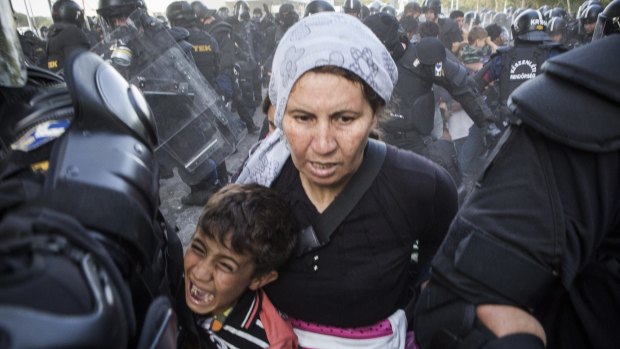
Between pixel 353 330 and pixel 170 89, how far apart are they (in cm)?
304

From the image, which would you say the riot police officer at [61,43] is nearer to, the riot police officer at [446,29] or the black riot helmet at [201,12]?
the black riot helmet at [201,12]

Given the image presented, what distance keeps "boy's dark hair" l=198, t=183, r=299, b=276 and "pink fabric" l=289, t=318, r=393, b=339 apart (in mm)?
216

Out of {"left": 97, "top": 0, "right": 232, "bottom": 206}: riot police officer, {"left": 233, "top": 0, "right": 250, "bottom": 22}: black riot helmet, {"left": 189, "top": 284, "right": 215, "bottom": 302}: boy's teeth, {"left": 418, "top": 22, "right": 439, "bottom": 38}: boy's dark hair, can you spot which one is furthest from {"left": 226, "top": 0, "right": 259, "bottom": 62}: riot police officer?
{"left": 189, "top": 284, "right": 215, "bottom": 302}: boy's teeth

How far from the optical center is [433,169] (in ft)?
4.87

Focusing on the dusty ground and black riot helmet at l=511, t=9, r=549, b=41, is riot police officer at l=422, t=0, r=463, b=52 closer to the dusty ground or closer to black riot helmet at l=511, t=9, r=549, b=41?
black riot helmet at l=511, t=9, r=549, b=41

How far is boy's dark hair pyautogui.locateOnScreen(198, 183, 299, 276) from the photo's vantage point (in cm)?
129

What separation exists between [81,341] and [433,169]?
4.04 ft

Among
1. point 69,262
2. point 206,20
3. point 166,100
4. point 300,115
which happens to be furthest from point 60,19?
point 69,262

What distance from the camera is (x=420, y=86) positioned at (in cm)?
373

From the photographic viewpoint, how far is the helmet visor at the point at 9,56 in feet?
3.06

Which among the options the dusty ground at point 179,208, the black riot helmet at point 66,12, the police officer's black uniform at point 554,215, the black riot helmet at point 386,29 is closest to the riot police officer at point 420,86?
the black riot helmet at point 386,29

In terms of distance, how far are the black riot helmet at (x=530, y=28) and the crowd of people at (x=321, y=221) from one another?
337 centimetres

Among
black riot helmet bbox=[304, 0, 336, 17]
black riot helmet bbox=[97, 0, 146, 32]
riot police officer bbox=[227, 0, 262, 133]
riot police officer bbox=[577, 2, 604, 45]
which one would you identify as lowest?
riot police officer bbox=[227, 0, 262, 133]

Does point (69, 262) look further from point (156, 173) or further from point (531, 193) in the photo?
point (531, 193)
